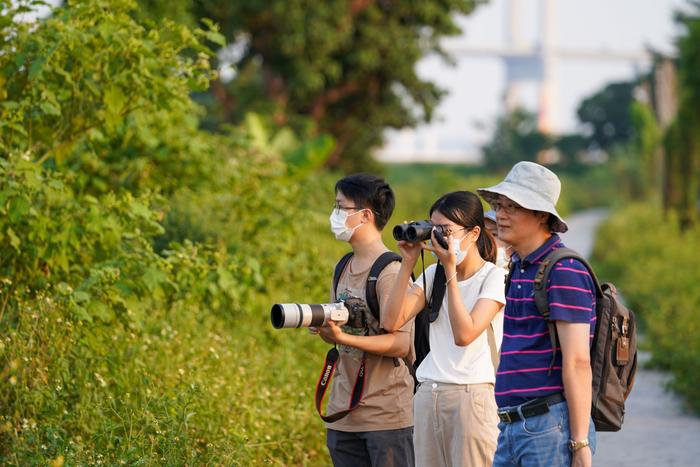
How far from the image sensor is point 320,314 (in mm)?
4801

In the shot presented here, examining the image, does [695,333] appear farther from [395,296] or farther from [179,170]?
[395,296]

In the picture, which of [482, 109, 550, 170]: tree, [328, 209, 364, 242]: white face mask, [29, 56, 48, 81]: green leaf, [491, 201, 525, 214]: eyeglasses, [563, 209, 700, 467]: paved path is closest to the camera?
[491, 201, 525, 214]: eyeglasses

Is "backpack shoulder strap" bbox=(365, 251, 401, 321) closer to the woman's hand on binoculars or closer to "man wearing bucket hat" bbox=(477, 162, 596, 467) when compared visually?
the woman's hand on binoculars

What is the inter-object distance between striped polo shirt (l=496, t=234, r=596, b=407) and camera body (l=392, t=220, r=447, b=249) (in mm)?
374

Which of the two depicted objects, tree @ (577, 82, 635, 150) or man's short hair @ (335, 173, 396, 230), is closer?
man's short hair @ (335, 173, 396, 230)

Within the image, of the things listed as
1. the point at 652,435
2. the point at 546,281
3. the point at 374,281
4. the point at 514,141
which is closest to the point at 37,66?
the point at 374,281

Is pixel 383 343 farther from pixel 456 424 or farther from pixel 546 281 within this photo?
pixel 546 281

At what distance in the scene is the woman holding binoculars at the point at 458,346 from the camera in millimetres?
4766

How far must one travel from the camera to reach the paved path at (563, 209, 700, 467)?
Answer: 8.38m

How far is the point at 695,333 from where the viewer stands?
39.4ft

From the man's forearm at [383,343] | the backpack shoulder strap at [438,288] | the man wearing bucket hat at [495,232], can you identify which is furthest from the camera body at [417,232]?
the man wearing bucket hat at [495,232]

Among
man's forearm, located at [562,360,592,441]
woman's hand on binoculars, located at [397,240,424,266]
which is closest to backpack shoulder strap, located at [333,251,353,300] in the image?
woman's hand on binoculars, located at [397,240,424,266]

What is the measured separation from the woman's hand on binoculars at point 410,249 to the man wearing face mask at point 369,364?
31cm

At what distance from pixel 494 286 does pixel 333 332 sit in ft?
2.15
